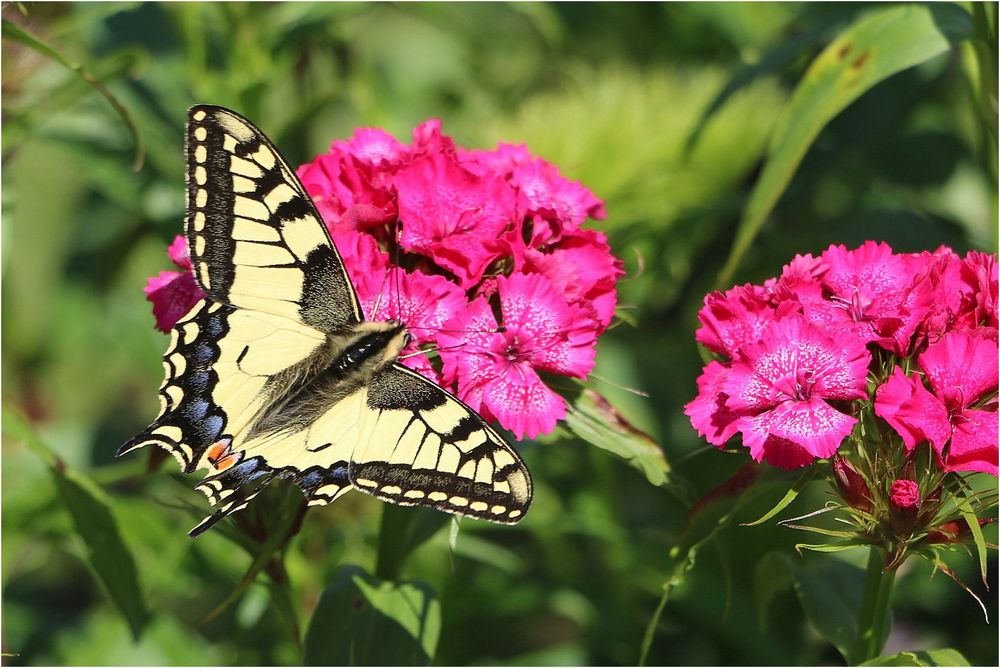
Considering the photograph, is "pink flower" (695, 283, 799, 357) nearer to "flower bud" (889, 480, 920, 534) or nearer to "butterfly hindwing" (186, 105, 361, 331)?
"flower bud" (889, 480, 920, 534)

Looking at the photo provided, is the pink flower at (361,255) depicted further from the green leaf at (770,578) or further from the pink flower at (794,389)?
the green leaf at (770,578)

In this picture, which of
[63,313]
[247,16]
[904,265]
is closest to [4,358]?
[63,313]

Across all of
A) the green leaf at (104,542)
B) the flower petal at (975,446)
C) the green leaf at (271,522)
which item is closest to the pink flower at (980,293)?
the flower petal at (975,446)

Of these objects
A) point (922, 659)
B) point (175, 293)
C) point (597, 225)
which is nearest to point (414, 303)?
point (175, 293)

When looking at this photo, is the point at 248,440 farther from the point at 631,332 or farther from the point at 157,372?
the point at 631,332

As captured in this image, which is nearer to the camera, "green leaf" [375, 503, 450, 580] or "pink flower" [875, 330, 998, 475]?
"pink flower" [875, 330, 998, 475]

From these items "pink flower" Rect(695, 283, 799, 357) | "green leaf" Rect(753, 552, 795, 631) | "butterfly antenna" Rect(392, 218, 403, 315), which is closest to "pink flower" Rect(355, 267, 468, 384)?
"butterfly antenna" Rect(392, 218, 403, 315)
